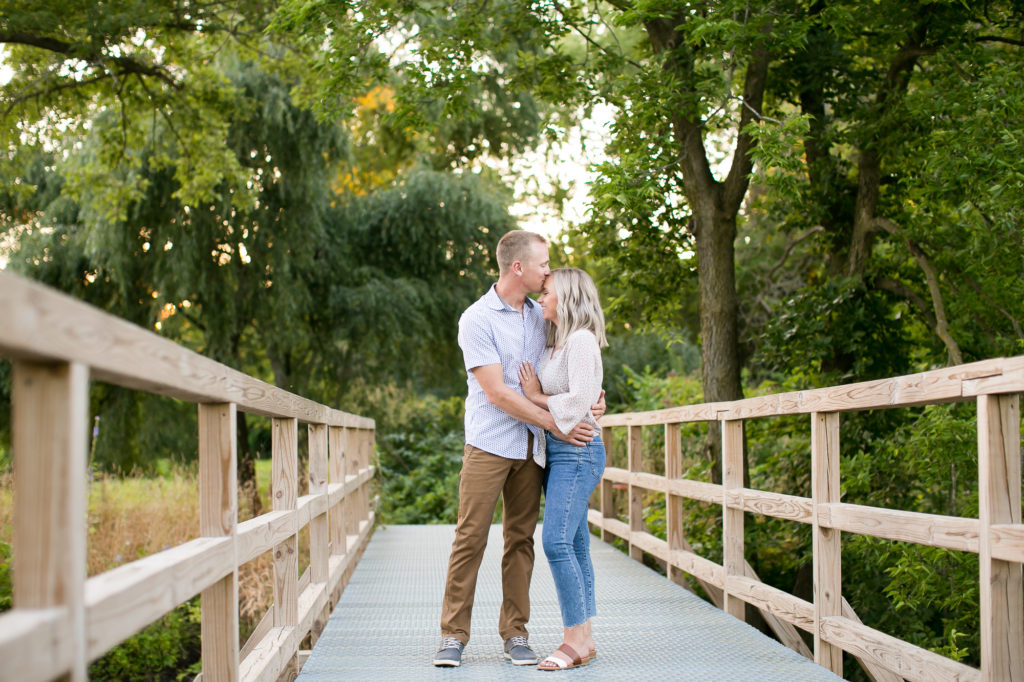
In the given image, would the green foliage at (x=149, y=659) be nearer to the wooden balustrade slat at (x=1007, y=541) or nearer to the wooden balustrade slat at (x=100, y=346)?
the wooden balustrade slat at (x=100, y=346)

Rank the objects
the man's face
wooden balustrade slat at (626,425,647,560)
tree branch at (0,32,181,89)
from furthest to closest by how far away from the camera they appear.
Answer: tree branch at (0,32,181,89), wooden balustrade slat at (626,425,647,560), the man's face

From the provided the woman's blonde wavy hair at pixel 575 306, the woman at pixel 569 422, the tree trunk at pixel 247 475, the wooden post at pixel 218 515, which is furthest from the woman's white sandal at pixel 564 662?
the tree trunk at pixel 247 475

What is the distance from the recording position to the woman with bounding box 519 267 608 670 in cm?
376

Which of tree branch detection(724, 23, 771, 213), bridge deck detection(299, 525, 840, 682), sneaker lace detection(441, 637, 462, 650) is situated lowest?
bridge deck detection(299, 525, 840, 682)

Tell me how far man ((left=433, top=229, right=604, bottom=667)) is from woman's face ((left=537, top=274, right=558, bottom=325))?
0.04m

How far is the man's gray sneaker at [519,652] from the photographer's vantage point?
12.7 ft

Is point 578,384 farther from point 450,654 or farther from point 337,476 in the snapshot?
point 337,476

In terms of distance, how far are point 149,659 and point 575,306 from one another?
16.6 feet

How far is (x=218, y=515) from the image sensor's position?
257 centimetres

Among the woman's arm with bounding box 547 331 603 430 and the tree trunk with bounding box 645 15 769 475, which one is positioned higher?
the tree trunk with bounding box 645 15 769 475

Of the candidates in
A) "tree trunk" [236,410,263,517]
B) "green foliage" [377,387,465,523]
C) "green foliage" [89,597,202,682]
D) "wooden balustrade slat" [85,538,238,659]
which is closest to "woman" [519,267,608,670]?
"wooden balustrade slat" [85,538,238,659]

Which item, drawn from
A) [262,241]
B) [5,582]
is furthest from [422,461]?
[5,582]

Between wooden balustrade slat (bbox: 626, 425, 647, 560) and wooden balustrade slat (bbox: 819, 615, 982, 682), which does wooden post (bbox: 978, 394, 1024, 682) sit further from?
wooden balustrade slat (bbox: 626, 425, 647, 560)

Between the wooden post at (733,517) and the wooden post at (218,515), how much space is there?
116 inches
